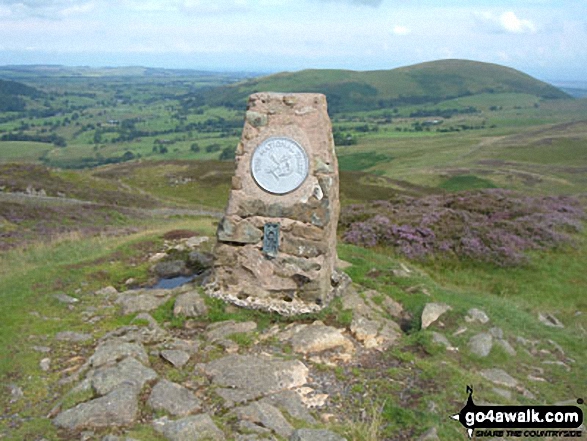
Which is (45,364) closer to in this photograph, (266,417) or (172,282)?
(266,417)

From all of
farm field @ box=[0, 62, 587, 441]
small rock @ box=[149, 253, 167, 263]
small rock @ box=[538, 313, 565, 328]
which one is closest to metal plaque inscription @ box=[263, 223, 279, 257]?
farm field @ box=[0, 62, 587, 441]

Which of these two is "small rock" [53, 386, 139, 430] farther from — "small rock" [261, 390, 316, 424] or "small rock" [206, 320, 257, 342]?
"small rock" [206, 320, 257, 342]

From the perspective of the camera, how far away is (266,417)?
25.8 ft

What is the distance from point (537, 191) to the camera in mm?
64750

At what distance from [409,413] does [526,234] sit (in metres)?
18.1

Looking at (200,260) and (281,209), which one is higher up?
(281,209)

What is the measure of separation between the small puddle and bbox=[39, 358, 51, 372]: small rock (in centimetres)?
571

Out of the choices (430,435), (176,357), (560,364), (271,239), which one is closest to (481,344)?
(560,364)

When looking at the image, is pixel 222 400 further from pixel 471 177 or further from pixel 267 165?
pixel 471 177

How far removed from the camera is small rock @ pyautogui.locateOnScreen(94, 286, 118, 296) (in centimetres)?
1436

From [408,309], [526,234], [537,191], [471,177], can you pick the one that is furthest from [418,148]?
[408,309]

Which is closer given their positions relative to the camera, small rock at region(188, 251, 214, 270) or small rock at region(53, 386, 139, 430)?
small rock at region(53, 386, 139, 430)

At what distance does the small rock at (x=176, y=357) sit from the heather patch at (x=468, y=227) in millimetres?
14254

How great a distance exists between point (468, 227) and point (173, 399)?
19.1 m
